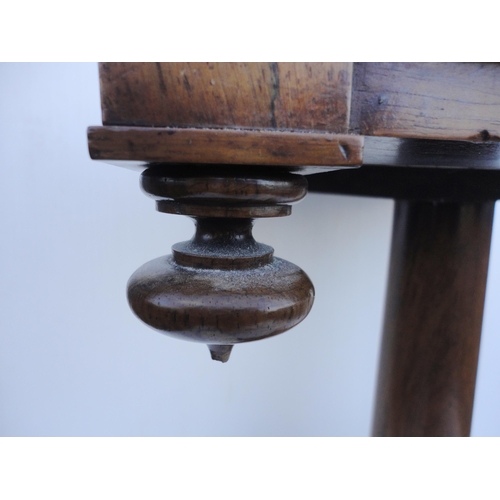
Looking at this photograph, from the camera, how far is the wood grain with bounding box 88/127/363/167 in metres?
0.18

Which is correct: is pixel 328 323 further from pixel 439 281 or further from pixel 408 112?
pixel 408 112

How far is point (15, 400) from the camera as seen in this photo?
2.12 ft

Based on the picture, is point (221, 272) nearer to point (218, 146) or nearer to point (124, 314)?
point (218, 146)

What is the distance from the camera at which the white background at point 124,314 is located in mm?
570

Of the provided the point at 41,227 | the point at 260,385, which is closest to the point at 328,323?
the point at 260,385

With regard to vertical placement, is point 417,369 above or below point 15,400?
above

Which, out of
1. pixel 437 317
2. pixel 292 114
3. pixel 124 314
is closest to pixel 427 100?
pixel 292 114

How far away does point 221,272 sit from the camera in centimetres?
23

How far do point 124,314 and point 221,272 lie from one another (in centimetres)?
44

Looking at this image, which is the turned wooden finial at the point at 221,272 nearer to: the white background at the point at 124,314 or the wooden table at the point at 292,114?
the wooden table at the point at 292,114

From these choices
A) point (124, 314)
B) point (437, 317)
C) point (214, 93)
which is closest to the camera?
point (214, 93)

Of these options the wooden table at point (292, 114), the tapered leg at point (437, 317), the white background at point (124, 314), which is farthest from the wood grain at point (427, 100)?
the white background at point (124, 314)

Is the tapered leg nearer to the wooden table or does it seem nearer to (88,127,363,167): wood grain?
the wooden table

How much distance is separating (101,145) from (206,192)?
0.17ft
